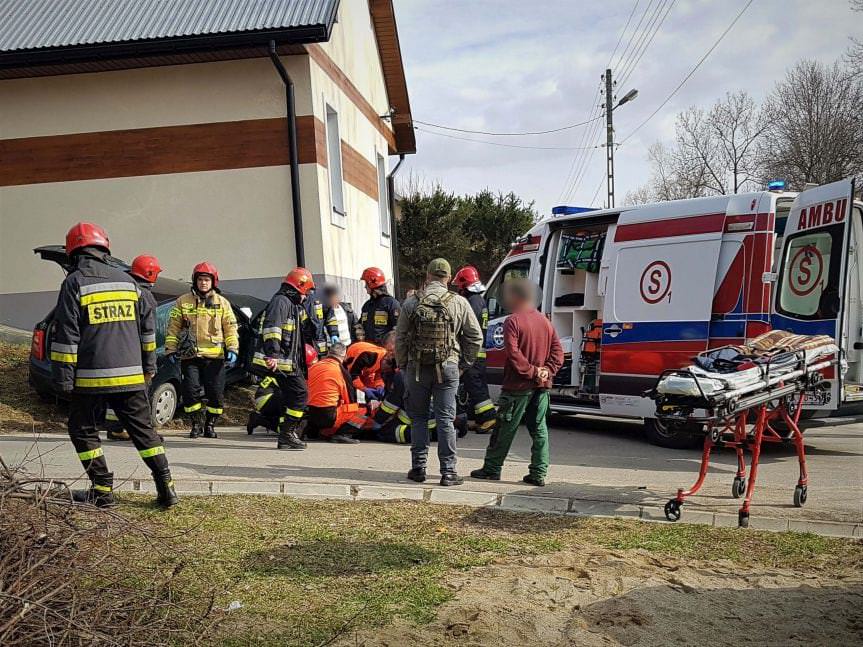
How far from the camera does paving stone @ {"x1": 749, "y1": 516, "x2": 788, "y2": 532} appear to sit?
584 centimetres

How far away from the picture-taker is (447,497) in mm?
6520

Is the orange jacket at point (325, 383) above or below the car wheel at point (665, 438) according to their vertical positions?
above

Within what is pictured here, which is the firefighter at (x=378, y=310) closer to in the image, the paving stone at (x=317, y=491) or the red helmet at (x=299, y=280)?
the red helmet at (x=299, y=280)

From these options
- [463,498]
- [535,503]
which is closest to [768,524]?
[535,503]

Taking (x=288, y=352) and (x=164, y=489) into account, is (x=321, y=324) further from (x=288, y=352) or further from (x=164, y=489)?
(x=164, y=489)

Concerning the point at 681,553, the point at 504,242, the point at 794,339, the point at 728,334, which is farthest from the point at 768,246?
the point at 504,242

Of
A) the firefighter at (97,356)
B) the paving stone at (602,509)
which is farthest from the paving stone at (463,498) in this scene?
the firefighter at (97,356)

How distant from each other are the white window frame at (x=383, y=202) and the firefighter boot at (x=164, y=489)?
14.5 m

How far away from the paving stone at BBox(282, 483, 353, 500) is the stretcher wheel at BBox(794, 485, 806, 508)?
3.53 m

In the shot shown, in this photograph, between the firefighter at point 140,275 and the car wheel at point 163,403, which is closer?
the firefighter at point 140,275

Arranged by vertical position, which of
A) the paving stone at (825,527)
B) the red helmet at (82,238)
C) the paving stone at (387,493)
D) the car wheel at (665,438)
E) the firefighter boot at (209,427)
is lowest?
the car wheel at (665,438)

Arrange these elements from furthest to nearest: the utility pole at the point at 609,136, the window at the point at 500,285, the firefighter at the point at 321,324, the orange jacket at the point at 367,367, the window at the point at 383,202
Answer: the utility pole at the point at 609,136 < the window at the point at 383,202 < the window at the point at 500,285 < the orange jacket at the point at 367,367 < the firefighter at the point at 321,324

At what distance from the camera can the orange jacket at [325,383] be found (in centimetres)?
895

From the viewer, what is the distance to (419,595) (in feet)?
14.4
